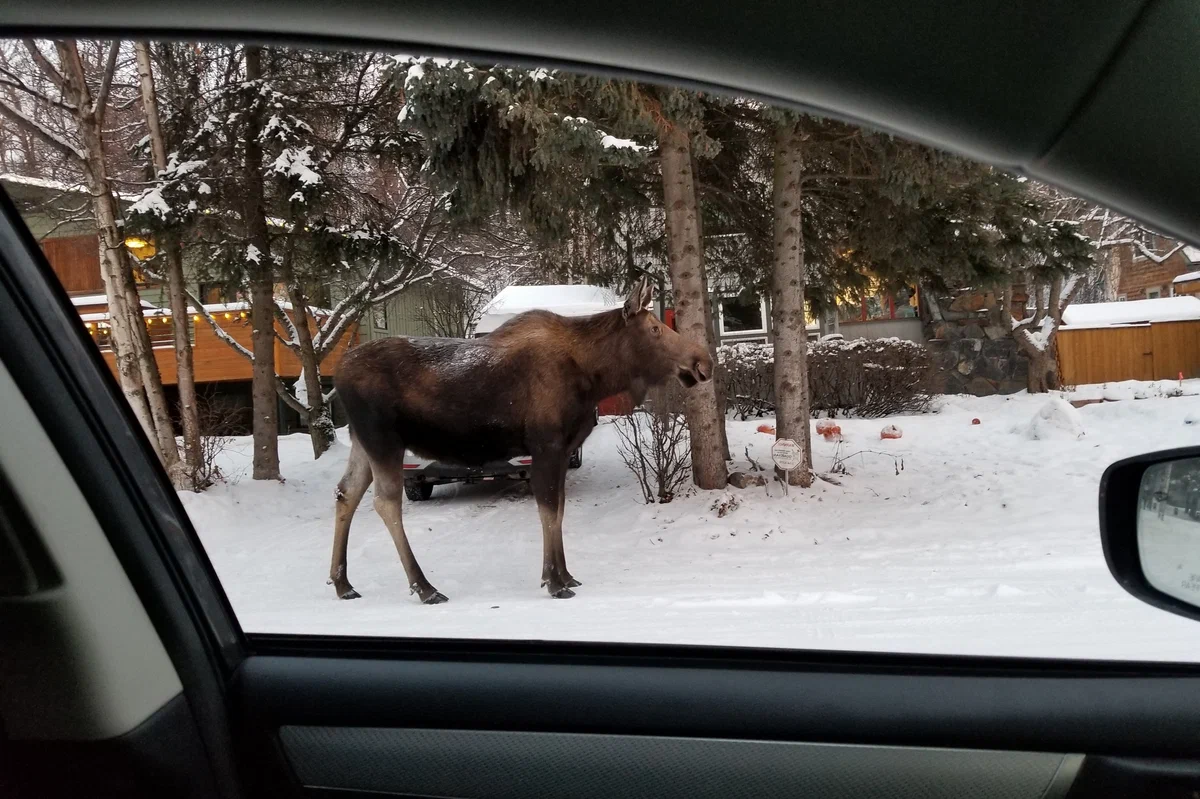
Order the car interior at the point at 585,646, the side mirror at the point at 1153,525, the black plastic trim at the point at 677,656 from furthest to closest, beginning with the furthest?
the black plastic trim at the point at 677,656, the side mirror at the point at 1153,525, the car interior at the point at 585,646

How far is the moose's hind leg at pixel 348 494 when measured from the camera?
511 centimetres

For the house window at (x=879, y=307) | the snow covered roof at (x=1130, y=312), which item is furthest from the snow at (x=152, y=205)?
the snow covered roof at (x=1130, y=312)

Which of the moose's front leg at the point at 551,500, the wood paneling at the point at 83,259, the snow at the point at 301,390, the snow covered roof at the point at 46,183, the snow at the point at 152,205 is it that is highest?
the snow at the point at 152,205

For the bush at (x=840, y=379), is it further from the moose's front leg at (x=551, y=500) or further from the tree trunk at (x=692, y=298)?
the moose's front leg at (x=551, y=500)

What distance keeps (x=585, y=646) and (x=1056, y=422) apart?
6.70m

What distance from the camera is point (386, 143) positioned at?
632 cm

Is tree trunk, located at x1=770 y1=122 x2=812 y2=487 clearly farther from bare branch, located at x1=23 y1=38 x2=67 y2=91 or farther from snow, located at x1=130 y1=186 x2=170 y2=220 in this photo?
bare branch, located at x1=23 y1=38 x2=67 y2=91

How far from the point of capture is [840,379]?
10.1 m

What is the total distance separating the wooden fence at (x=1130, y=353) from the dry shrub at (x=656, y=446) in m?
3.38

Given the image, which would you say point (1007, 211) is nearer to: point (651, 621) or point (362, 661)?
point (651, 621)

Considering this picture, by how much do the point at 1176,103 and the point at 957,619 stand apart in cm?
257

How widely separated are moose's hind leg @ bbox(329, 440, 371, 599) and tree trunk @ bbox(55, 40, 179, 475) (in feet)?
4.59

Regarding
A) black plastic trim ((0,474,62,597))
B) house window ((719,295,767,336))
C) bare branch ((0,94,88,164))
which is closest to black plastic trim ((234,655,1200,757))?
black plastic trim ((0,474,62,597))

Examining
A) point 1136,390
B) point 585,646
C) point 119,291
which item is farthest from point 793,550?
point 119,291
